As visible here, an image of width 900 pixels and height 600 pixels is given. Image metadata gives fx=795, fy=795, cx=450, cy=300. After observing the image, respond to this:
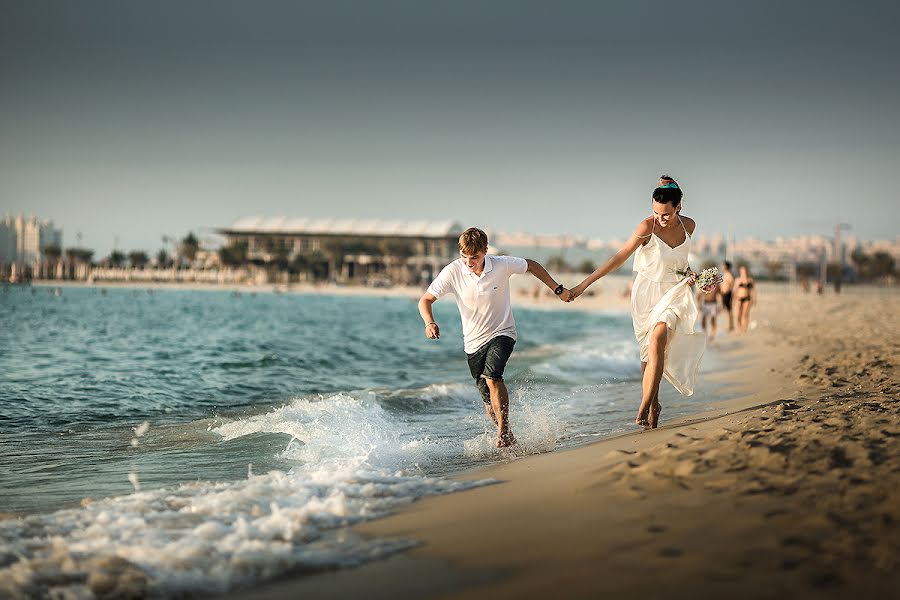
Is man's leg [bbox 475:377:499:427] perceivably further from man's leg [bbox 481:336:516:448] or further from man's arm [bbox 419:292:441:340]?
man's arm [bbox 419:292:441:340]

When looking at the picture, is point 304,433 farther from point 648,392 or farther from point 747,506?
point 747,506

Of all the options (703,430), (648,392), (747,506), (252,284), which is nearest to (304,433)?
(648,392)

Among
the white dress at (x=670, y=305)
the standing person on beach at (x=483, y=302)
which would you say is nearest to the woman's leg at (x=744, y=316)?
the white dress at (x=670, y=305)

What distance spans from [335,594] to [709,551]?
1.49m

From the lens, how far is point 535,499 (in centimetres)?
431

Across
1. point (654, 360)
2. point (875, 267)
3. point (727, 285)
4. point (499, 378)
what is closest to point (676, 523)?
point (654, 360)

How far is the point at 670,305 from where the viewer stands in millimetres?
6137

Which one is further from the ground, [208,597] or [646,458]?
[646,458]

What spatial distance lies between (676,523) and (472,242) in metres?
3.03

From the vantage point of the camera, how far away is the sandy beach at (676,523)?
2.92 meters

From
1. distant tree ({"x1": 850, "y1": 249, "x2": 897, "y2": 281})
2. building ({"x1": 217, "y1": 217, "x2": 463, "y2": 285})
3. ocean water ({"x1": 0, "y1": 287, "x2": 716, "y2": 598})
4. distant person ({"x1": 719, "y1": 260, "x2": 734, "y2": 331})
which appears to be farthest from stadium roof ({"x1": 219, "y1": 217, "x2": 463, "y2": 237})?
ocean water ({"x1": 0, "y1": 287, "x2": 716, "y2": 598})

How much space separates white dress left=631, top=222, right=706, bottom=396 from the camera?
6.15 metres

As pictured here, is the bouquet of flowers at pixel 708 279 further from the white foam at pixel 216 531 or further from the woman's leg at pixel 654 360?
the white foam at pixel 216 531

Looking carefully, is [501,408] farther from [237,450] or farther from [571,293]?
[237,450]
